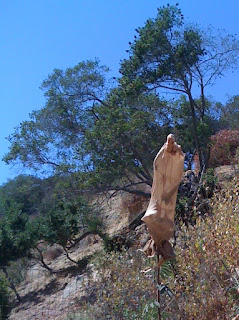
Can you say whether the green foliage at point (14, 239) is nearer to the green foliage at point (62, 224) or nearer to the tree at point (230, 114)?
the green foliage at point (62, 224)

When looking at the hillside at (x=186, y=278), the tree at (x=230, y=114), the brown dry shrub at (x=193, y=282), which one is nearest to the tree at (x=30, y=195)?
the hillside at (x=186, y=278)

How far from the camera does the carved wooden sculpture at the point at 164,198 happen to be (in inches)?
184

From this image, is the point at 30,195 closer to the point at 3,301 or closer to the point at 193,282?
the point at 3,301

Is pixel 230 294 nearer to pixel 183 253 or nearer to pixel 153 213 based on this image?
pixel 183 253

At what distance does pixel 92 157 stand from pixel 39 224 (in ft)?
9.71

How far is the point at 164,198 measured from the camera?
4750 mm

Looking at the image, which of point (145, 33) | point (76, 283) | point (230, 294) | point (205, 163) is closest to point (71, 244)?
point (76, 283)

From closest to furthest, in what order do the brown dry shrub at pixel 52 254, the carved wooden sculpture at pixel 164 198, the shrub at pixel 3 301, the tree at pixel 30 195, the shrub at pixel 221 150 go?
the carved wooden sculpture at pixel 164 198 < the shrub at pixel 3 301 < the shrub at pixel 221 150 < the tree at pixel 30 195 < the brown dry shrub at pixel 52 254

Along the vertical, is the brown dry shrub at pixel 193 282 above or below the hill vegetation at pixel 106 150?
below

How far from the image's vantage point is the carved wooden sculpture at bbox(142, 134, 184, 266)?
468cm

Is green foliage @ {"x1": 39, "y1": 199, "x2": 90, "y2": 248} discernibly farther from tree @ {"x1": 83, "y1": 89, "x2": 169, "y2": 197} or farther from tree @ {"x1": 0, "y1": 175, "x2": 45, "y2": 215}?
tree @ {"x1": 0, "y1": 175, "x2": 45, "y2": 215}

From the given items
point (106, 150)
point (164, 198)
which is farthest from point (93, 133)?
point (164, 198)

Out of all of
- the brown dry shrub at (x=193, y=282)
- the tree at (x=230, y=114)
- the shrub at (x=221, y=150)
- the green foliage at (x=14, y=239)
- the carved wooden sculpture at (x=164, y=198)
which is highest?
the tree at (x=230, y=114)

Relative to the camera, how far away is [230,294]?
21.2 feet
